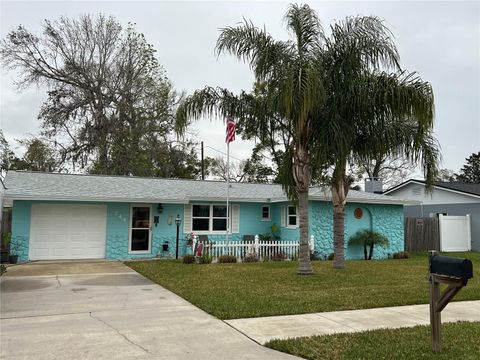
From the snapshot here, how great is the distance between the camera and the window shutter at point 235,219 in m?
17.6

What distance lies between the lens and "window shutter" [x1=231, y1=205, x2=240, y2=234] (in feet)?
57.8

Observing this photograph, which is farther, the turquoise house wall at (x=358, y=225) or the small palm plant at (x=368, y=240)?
the small palm plant at (x=368, y=240)

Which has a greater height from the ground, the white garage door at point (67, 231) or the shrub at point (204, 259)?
the white garage door at point (67, 231)

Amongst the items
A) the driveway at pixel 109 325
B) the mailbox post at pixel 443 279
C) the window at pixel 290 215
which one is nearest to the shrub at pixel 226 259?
the window at pixel 290 215

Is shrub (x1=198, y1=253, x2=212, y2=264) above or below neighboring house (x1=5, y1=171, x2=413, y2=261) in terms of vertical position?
below

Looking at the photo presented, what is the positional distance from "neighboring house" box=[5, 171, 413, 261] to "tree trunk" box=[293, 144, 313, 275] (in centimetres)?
404

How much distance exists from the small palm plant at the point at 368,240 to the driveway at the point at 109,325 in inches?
412

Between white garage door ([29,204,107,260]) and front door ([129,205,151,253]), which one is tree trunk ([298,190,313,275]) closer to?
front door ([129,205,151,253])

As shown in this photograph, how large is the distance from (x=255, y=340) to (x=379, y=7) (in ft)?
35.0

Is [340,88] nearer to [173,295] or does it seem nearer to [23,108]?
[173,295]

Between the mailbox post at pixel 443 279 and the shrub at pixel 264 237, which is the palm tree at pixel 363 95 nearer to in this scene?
the mailbox post at pixel 443 279

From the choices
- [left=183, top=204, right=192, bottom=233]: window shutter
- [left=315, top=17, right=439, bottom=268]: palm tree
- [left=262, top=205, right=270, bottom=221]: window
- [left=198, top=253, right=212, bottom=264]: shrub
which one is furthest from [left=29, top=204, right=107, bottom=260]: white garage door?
[left=315, top=17, right=439, bottom=268]: palm tree

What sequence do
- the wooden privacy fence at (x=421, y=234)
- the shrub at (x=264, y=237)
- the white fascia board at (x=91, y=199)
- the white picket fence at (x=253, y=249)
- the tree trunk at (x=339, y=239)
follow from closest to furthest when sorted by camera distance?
the tree trunk at (x=339, y=239)
the white fascia board at (x=91, y=199)
the white picket fence at (x=253, y=249)
the shrub at (x=264, y=237)
the wooden privacy fence at (x=421, y=234)

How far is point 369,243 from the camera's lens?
17516mm
